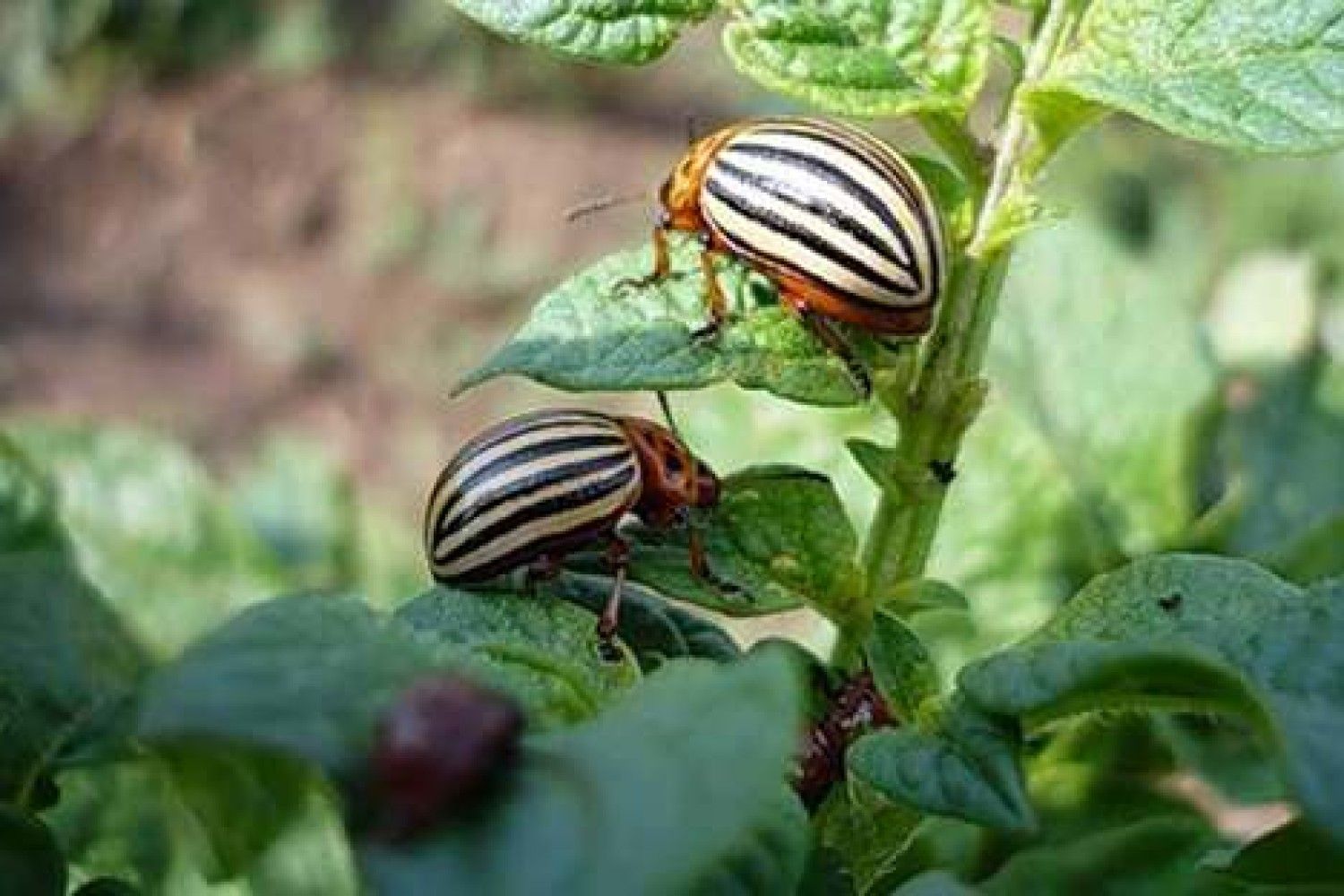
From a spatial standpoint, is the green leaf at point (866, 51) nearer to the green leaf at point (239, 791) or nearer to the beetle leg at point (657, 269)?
the beetle leg at point (657, 269)

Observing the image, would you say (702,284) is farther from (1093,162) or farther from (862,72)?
(1093,162)

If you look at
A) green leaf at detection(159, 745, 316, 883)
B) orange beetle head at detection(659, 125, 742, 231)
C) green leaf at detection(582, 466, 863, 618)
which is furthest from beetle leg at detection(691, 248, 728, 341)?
green leaf at detection(159, 745, 316, 883)

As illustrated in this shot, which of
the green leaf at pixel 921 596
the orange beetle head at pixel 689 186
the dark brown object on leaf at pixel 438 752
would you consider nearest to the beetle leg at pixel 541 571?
the green leaf at pixel 921 596

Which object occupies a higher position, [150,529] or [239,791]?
[239,791]

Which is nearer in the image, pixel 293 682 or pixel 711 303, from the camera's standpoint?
pixel 293 682

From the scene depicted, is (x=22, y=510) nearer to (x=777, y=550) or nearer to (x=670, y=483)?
(x=670, y=483)

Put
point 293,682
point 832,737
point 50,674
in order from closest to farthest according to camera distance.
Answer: point 293,682 → point 832,737 → point 50,674

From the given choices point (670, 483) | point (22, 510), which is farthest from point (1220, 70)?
point (22, 510)
